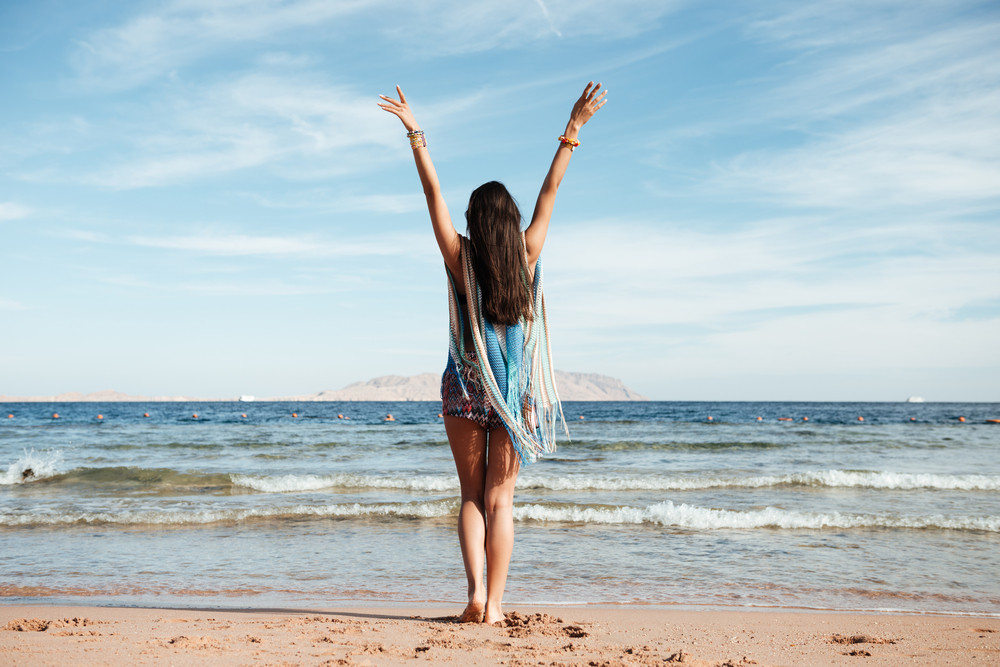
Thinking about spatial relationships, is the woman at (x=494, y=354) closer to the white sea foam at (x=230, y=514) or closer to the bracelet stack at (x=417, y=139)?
the bracelet stack at (x=417, y=139)

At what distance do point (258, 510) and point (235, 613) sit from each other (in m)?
4.01

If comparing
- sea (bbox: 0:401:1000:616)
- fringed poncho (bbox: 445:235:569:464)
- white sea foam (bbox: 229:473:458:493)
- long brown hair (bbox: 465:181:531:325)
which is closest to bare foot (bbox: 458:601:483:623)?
fringed poncho (bbox: 445:235:569:464)

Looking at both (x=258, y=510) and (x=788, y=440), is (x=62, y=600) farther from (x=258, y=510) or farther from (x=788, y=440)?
(x=788, y=440)

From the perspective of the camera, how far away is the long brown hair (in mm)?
3006

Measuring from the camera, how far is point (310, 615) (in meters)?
3.74

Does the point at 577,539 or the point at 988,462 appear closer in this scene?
the point at 577,539

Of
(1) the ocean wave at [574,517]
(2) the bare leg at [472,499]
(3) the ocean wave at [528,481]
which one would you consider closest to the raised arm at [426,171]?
(2) the bare leg at [472,499]

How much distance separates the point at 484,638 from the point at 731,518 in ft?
16.3

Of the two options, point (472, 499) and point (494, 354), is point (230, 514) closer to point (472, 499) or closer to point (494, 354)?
point (472, 499)

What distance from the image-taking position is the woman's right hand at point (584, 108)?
3080 mm

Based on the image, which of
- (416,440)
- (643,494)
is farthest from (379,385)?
(643,494)

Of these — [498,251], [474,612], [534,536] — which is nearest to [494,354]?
[498,251]

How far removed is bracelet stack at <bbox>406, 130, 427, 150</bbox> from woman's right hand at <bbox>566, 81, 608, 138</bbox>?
663 millimetres

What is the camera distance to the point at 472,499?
3.17 metres
